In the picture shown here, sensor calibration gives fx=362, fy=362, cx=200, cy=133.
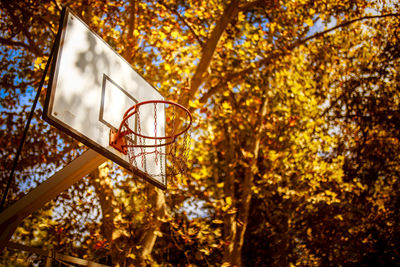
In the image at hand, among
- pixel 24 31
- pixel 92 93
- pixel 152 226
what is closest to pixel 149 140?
pixel 92 93

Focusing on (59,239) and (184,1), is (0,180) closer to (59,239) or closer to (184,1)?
(59,239)

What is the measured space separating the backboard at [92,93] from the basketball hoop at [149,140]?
0.02 metres

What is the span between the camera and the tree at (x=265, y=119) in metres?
7.91

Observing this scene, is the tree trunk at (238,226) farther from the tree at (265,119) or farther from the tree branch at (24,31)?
the tree branch at (24,31)

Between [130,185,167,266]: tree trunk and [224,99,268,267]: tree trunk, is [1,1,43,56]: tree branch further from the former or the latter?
[224,99,268,267]: tree trunk

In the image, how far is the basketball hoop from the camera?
393cm

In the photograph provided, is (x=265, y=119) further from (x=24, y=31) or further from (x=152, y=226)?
(x=24, y=31)

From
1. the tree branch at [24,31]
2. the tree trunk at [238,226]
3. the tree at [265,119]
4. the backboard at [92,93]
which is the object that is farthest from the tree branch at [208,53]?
the tree branch at [24,31]

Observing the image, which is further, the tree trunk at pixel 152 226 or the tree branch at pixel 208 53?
the tree branch at pixel 208 53

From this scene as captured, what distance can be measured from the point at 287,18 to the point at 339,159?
407cm

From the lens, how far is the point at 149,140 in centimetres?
459

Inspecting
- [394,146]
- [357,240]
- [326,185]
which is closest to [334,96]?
[394,146]

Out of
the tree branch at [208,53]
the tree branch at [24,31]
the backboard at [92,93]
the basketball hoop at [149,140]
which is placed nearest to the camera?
the backboard at [92,93]

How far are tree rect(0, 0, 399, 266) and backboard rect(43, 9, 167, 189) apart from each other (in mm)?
2124
